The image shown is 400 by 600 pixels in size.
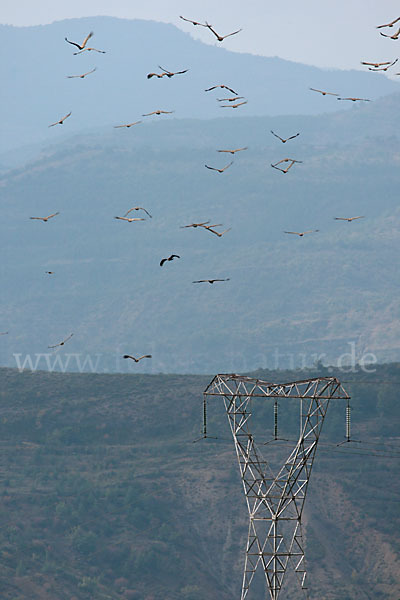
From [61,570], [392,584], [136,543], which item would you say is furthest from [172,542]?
[392,584]

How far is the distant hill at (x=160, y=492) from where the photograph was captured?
4796 inches

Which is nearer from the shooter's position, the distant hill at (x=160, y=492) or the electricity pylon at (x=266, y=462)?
the electricity pylon at (x=266, y=462)

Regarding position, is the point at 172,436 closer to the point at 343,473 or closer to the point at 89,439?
the point at 89,439

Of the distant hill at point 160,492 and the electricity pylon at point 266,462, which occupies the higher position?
the electricity pylon at point 266,462

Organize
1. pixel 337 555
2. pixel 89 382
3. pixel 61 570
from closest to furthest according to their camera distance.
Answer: pixel 61 570, pixel 337 555, pixel 89 382

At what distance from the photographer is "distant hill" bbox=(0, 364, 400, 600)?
12181cm

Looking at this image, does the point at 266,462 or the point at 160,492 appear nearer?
the point at 266,462

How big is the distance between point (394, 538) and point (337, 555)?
22.5 feet

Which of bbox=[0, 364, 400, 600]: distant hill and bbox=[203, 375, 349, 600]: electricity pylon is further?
bbox=[0, 364, 400, 600]: distant hill

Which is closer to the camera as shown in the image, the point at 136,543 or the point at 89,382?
the point at 136,543

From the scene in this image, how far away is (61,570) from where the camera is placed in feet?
388

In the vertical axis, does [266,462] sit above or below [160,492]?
above

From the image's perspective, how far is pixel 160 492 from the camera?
14350cm

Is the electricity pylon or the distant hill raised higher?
the electricity pylon
